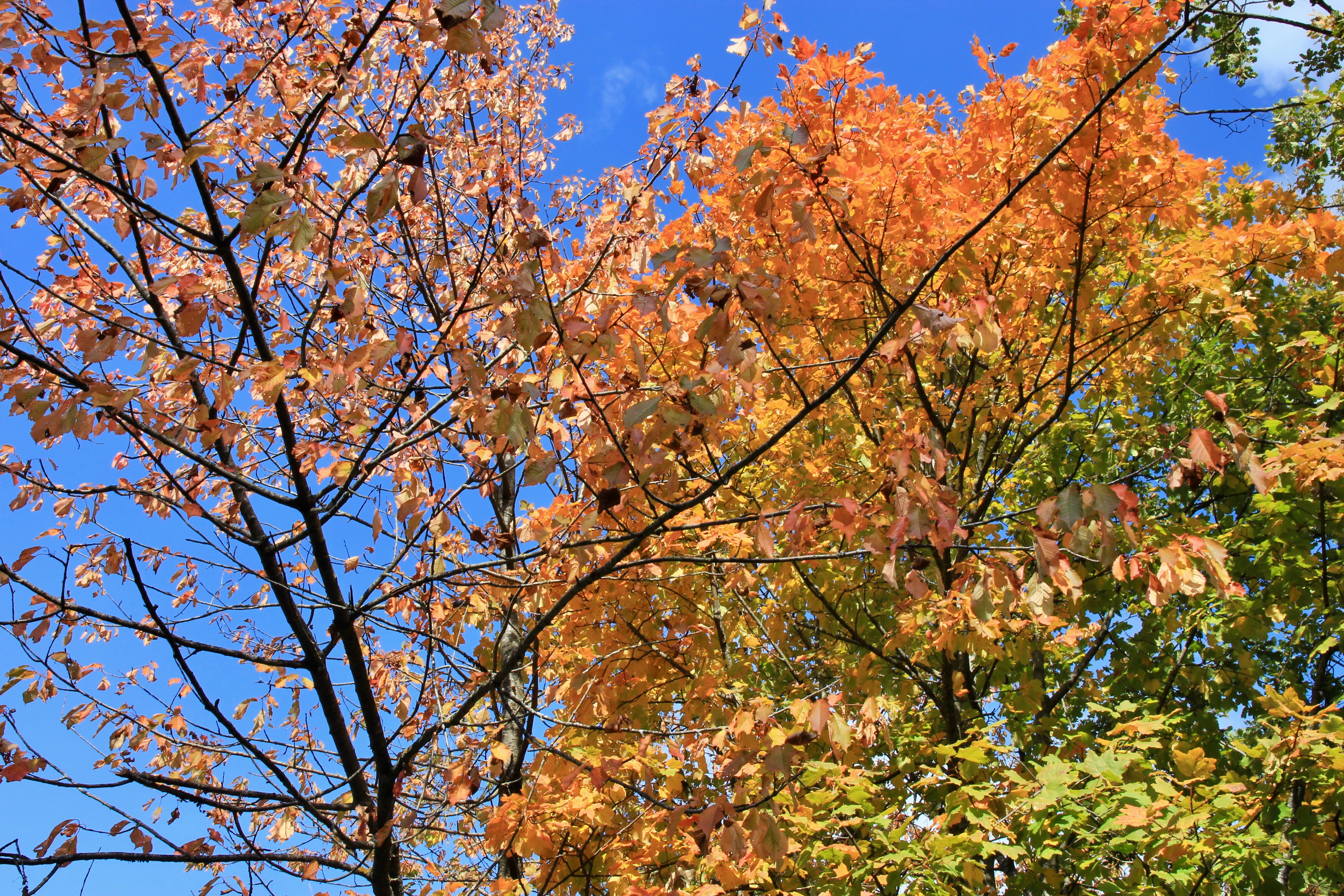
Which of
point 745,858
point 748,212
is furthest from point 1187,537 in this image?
point 748,212

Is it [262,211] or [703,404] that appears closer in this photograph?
[262,211]

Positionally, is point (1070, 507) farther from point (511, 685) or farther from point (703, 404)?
point (511, 685)

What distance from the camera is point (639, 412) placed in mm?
2211

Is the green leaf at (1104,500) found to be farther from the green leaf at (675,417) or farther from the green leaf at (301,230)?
the green leaf at (301,230)

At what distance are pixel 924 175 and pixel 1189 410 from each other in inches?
161

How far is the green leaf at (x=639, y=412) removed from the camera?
7.22ft

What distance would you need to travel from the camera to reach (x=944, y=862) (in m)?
3.45

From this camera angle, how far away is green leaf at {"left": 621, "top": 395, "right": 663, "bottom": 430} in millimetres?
2201

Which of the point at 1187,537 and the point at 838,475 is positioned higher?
the point at 838,475

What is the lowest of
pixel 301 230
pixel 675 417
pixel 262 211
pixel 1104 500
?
pixel 1104 500

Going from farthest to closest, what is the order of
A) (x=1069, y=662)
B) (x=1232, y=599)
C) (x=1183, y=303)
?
(x=1069, y=662) < (x=1232, y=599) < (x=1183, y=303)

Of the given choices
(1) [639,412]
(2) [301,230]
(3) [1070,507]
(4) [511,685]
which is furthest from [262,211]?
(4) [511,685]

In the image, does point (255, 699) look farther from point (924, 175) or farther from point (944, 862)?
point (924, 175)

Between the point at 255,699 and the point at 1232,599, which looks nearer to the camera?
the point at 255,699
